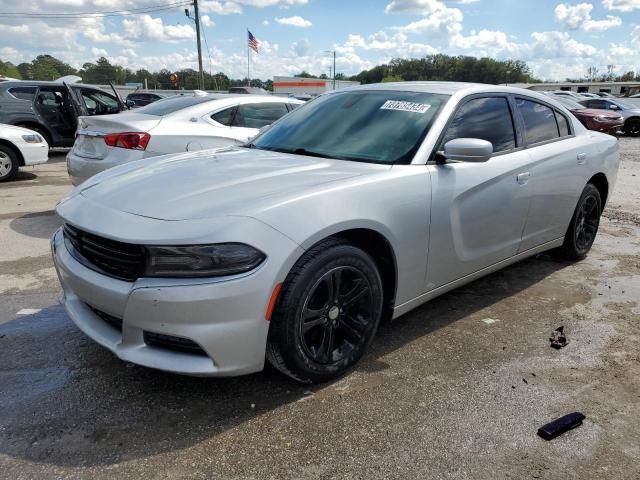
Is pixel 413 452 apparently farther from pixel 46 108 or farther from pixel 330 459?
pixel 46 108

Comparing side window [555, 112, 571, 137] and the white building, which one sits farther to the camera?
the white building

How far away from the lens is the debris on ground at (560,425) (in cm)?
239

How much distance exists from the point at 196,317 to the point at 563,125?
3684 millimetres

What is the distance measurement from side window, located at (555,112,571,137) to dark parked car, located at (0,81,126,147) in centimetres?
979

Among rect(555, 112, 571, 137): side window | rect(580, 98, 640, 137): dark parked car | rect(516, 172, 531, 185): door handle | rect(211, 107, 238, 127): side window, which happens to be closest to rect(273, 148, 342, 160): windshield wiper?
rect(516, 172, 531, 185): door handle

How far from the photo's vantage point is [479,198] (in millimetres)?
3334

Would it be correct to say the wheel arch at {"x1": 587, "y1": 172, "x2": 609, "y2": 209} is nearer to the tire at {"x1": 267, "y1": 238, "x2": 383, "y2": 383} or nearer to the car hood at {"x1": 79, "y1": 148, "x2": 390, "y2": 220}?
the car hood at {"x1": 79, "y1": 148, "x2": 390, "y2": 220}

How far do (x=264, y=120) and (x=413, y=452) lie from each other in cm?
532

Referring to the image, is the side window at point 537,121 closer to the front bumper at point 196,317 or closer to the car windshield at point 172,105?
the front bumper at point 196,317

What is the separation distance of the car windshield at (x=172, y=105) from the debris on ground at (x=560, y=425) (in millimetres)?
5162

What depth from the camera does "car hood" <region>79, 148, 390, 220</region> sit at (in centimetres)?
243

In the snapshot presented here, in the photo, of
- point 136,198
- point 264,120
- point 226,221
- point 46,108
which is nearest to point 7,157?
point 46,108

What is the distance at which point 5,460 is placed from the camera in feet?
7.12

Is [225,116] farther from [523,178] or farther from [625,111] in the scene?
[625,111]
